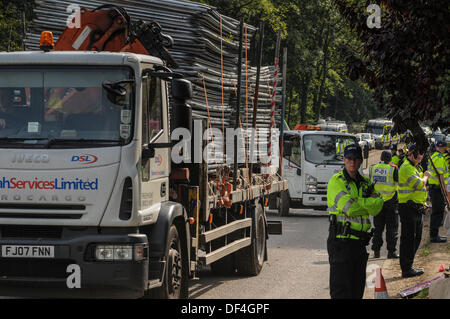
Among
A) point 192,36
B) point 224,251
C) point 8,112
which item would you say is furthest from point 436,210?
point 8,112

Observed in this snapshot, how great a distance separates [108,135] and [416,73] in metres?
2.77

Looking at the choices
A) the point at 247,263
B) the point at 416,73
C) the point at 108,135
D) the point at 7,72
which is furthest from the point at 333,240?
the point at 247,263

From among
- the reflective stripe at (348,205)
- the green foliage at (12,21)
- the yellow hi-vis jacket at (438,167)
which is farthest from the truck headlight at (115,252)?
the green foliage at (12,21)

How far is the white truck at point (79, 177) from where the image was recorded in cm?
700

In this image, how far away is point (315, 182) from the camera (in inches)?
863

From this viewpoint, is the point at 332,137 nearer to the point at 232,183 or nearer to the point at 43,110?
the point at 232,183

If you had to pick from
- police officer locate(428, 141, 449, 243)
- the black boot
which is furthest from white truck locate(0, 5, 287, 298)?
police officer locate(428, 141, 449, 243)

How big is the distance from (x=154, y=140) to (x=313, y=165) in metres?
14.5

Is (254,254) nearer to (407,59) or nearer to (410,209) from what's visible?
(410,209)

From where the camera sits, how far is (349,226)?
24.8 feet

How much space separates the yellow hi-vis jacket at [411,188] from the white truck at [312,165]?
944 centimetres

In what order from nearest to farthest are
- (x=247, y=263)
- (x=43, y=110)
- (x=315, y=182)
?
1. (x=43, y=110)
2. (x=247, y=263)
3. (x=315, y=182)

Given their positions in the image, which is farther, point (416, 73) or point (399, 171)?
point (399, 171)

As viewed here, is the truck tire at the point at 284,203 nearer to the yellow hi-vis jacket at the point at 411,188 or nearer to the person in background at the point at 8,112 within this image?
the yellow hi-vis jacket at the point at 411,188
